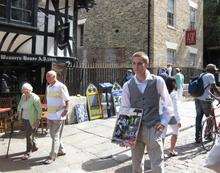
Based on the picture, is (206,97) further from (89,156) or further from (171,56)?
(171,56)

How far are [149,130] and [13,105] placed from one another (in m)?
7.56

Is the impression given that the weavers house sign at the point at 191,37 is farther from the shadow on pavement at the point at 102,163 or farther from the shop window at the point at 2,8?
the shadow on pavement at the point at 102,163

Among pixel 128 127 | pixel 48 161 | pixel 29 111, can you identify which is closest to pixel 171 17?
pixel 29 111

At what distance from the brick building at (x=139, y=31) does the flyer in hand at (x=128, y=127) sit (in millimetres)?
16072

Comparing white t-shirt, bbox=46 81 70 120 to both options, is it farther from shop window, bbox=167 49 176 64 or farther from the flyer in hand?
shop window, bbox=167 49 176 64

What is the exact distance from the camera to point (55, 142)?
8.44 metres

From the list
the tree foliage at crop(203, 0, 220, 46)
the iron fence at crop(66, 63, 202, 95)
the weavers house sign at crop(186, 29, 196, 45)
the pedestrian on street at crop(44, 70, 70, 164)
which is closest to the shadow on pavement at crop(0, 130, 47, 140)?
the pedestrian on street at crop(44, 70, 70, 164)

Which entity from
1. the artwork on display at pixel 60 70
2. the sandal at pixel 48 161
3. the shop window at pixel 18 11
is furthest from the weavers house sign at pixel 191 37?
the sandal at pixel 48 161

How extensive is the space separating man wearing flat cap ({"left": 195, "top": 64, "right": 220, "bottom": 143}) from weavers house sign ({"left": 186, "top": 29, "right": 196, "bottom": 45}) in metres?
15.6

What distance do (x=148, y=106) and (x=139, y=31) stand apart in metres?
16.6

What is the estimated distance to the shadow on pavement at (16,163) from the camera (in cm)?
813

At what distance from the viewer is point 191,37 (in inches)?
991

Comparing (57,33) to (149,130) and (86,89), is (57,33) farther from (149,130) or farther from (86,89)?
(149,130)

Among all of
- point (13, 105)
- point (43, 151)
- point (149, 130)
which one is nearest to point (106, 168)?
point (43, 151)
